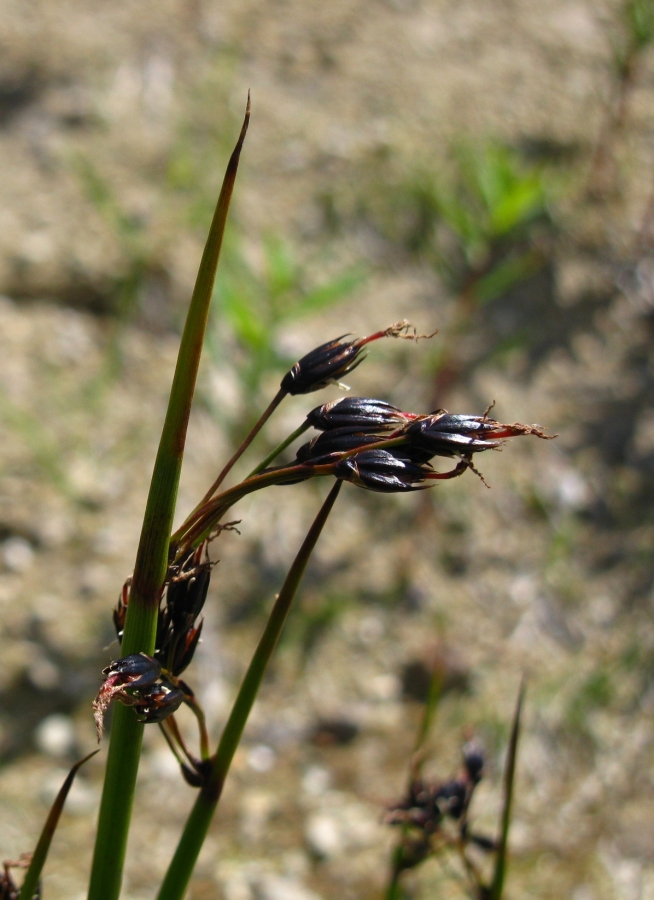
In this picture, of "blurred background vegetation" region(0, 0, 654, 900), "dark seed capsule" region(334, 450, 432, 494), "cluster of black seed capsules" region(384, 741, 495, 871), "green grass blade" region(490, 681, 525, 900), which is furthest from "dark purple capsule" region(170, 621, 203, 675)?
"blurred background vegetation" region(0, 0, 654, 900)

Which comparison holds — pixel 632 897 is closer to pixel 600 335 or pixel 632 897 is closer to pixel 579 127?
pixel 600 335

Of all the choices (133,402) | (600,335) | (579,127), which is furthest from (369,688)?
(579,127)

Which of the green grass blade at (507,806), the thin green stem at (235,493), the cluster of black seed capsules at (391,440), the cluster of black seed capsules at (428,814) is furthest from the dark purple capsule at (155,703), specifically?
the cluster of black seed capsules at (428,814)

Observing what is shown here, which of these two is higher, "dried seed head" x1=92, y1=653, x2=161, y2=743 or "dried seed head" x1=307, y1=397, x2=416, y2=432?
"dried seed head" x1=307, y1=397, x2=416, y2=432

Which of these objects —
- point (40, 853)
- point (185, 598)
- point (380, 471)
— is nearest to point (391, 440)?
point (380, 471)

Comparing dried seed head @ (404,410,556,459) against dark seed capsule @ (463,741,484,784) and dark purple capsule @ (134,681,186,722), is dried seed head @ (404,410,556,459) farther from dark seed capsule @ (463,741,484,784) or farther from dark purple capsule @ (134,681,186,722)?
dark seed capsule @ (463,741,484,784)

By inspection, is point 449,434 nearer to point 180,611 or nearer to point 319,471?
point 319,471

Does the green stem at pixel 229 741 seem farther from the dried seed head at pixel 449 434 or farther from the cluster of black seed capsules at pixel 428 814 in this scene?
the cluster of black seed capsules at pixel 428 814
